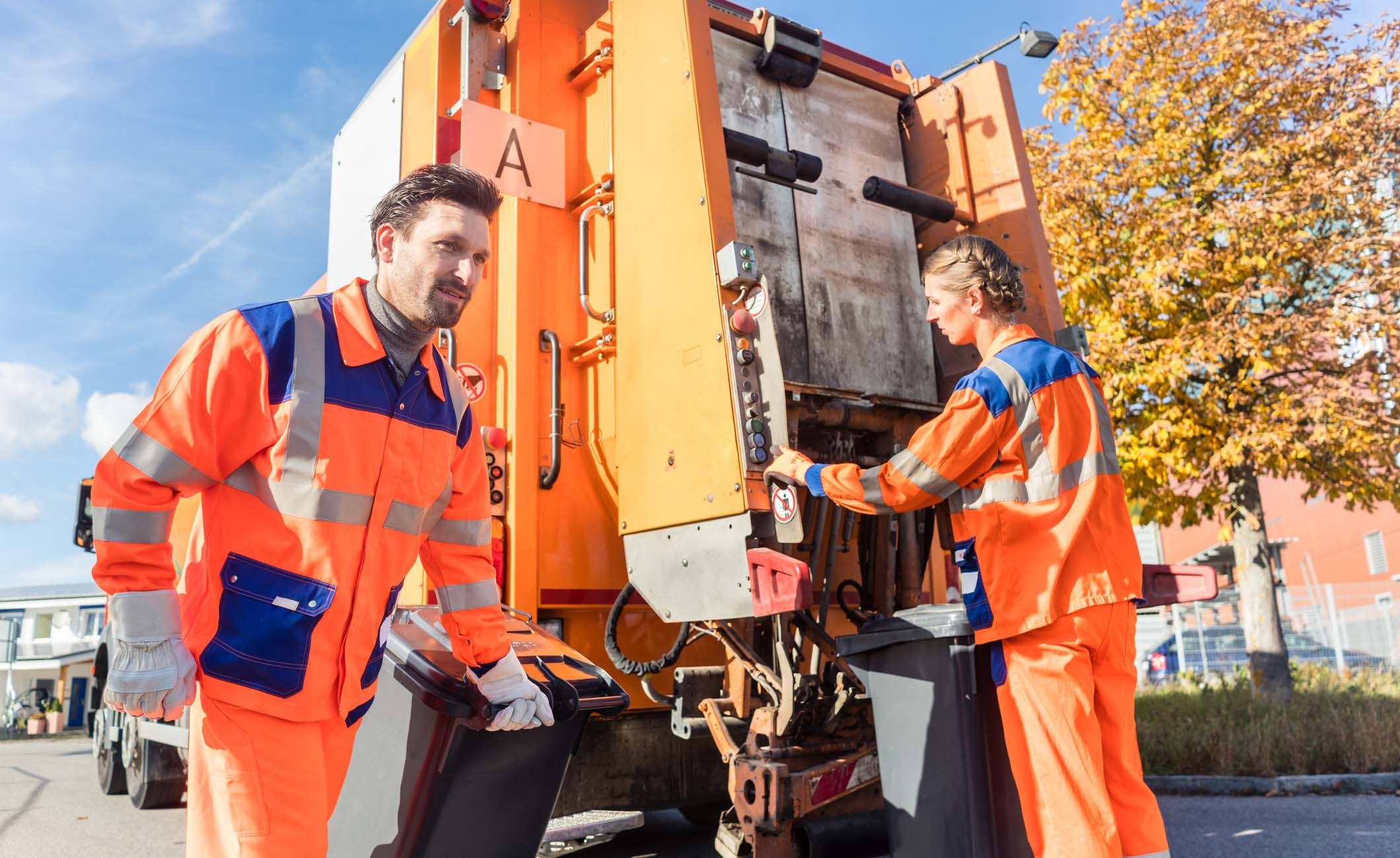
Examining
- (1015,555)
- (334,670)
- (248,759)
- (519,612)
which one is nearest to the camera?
(248,759)

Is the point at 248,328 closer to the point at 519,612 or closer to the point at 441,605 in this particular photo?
the point at 441,605

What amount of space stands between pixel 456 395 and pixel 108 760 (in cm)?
587

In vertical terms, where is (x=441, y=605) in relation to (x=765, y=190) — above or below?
below

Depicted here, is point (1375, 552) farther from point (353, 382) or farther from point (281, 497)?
point (281, 497)

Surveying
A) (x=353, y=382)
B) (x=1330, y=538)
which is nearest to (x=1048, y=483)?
(x=353, y=382)

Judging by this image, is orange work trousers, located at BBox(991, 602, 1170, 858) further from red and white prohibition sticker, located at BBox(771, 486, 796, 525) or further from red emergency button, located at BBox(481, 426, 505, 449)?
red emergency button, located at BBox(481, 426, 505, 449)

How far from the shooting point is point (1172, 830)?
459 cm

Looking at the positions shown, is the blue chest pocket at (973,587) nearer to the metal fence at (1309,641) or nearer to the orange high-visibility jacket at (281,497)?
the orange high-visibility jacket at (281,497)

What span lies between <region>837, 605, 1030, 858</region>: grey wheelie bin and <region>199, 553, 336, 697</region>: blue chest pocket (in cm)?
148

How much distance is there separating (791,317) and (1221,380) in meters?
5.35

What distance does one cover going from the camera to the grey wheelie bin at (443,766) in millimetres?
2160

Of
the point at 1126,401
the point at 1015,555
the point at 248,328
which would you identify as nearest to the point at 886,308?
the point at 1015,555

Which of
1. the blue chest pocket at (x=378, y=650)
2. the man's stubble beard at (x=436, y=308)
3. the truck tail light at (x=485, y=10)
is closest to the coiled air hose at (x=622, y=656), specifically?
the blue chest pocket at (x=378, y=650)

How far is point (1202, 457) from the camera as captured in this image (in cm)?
757
